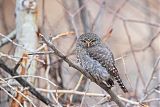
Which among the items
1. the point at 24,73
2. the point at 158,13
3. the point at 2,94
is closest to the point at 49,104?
the point at 24,73

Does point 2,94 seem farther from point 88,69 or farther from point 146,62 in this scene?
point 146,62

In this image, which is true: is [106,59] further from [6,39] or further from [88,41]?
[6,39]

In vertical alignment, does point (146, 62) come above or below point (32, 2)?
below

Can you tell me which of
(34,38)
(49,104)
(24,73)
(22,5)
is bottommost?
(49,104)

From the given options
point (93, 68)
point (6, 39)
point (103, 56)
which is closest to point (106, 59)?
point (103, 56)

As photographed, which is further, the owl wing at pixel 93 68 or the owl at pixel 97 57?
the owl at pixel 97 57

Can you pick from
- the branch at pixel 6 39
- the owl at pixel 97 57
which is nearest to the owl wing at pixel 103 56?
the owl at pixel 97 57

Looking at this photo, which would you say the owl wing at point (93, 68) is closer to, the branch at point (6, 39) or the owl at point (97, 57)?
the owl at point (97, 57)
